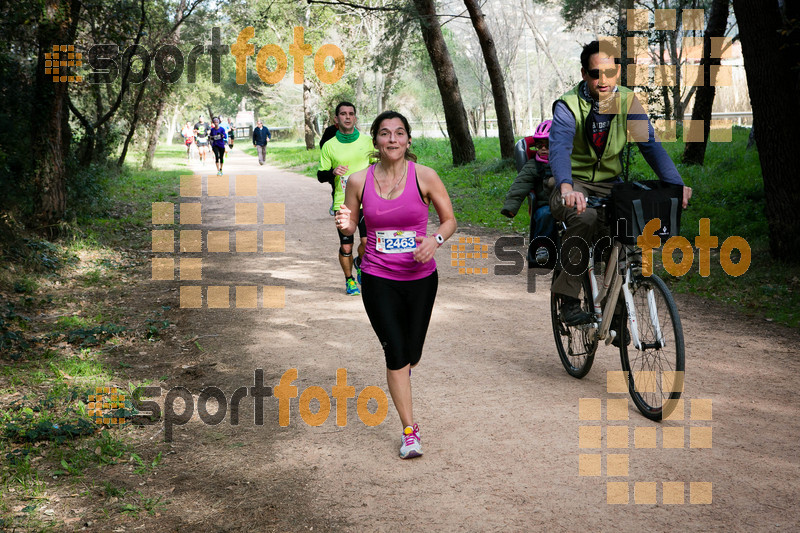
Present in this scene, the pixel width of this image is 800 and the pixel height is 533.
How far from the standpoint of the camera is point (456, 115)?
22.8m

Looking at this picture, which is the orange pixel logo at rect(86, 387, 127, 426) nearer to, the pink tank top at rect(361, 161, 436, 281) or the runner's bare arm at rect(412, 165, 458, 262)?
the pink tank top at rect(361, 161, 436, 281)

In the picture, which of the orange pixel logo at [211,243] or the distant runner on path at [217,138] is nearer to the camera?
the orange pixel logo at [211,243]

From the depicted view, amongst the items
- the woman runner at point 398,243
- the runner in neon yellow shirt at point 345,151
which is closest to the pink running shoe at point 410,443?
the woman runner at point 398,243

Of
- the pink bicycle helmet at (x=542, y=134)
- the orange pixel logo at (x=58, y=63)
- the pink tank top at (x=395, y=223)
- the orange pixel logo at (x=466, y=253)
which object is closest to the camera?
the pink tank top at (x=395, y=223)

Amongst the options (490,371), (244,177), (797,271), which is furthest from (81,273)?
(244,177)

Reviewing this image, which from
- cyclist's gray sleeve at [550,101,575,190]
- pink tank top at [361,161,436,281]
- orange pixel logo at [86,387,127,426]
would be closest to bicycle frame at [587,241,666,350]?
cyclist's gray sleeve at [550,101,575,190]

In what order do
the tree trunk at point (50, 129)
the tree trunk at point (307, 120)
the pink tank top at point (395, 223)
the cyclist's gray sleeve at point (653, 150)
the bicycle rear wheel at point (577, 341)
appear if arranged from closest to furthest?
1. the pink tank top at point (395, 223)
2. the cyclist's gray sleeve at point (653, 150)
3. the bicycle rear wheel at point (577, 341)
4. the tree trunk at point (50, 129)
5. the tree trunk at point (307, 120)

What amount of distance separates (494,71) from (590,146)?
51.3 ft

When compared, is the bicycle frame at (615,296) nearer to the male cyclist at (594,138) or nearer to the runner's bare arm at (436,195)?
the male cyclist at (594,138)

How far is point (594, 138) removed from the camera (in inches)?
201

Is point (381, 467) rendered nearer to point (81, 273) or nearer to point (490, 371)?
point (490, 371)

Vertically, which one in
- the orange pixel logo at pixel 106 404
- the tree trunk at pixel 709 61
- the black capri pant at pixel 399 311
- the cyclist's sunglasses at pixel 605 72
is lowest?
the orange pixel logo at pixel 106 404

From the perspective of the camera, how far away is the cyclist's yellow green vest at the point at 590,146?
16.6 feet

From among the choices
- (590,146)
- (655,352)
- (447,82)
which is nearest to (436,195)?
(590,146)
